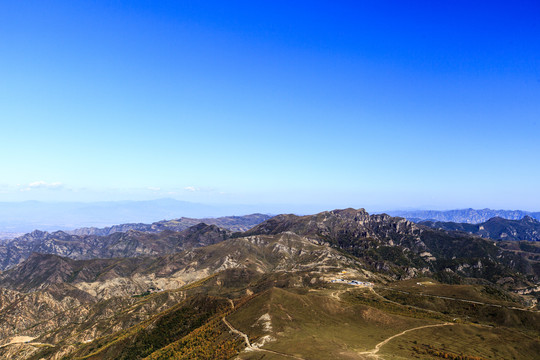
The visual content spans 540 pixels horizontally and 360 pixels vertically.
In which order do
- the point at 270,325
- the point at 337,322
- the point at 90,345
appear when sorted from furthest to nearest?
1. the point at 90,345
2. the point at 337,322
3. the point at 270,325

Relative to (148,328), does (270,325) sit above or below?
above

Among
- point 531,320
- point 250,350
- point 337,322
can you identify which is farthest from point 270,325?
point 531,320

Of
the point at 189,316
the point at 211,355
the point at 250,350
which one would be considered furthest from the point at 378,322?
the point at 189,316

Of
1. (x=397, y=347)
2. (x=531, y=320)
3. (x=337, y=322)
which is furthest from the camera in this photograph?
(x=531, y=320)

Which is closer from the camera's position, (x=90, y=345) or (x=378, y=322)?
(x=378, y=322)

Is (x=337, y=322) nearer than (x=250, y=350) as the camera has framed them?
No

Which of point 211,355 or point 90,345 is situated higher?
point 211,355

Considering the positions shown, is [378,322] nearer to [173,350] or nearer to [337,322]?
[337,322]

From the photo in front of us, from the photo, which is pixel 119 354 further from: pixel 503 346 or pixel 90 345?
pixel 503 346

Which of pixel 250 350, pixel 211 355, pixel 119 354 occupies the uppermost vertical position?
pixel 250 350

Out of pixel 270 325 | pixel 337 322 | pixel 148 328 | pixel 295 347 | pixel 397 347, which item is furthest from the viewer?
pixel 148 328
